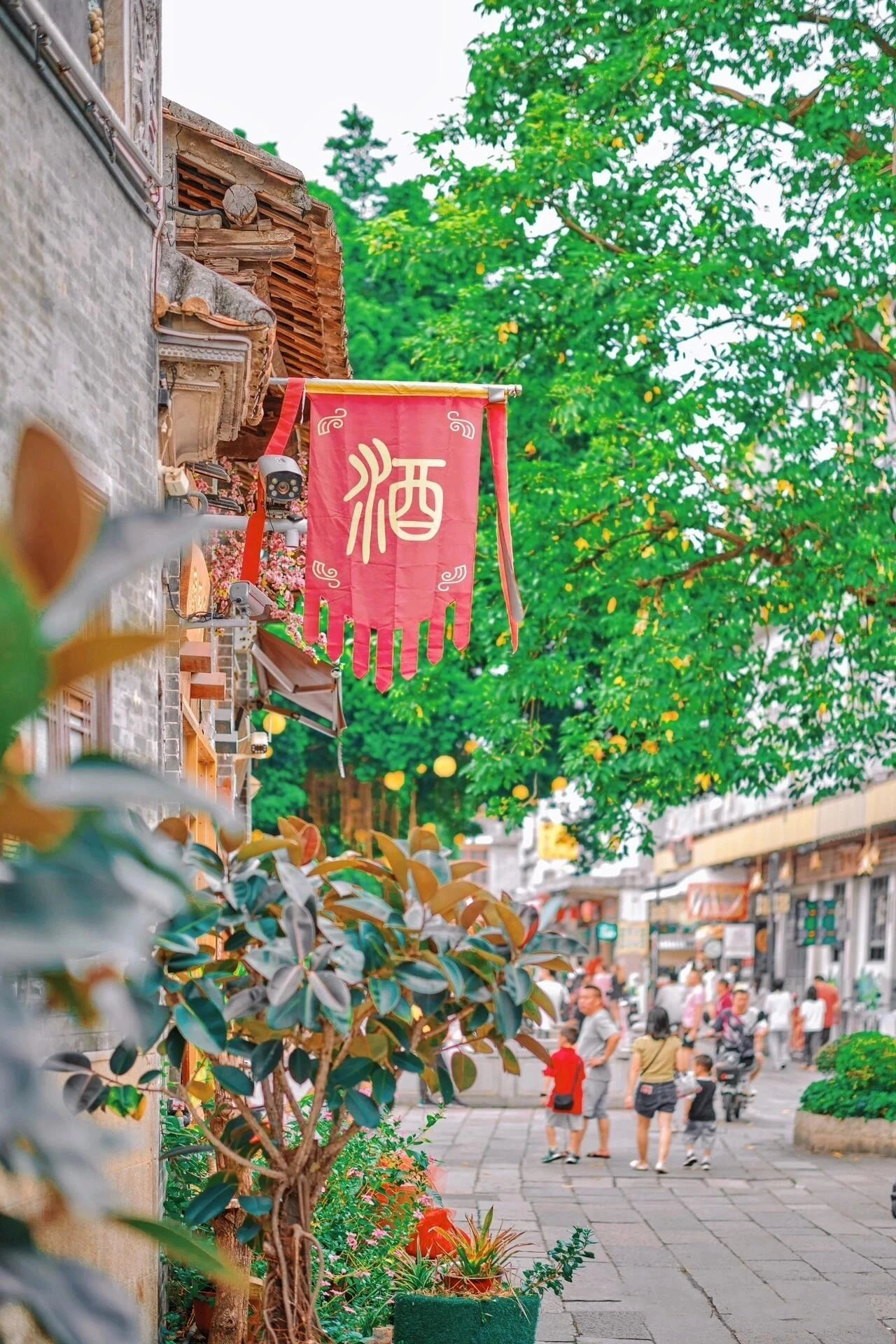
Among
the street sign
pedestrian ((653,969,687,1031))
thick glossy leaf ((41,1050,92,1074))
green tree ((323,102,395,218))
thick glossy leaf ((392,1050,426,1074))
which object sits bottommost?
pedestrian ((653,969,687,1031))

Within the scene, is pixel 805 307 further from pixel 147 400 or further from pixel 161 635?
pixel 161 635

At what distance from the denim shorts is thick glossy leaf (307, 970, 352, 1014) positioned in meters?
10.9

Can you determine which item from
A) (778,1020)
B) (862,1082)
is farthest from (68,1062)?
(778,1020)

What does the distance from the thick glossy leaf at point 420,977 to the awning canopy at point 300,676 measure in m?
7.48

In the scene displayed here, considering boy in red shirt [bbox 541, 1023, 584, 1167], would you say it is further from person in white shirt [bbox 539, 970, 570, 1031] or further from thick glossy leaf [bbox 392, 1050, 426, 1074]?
thick glossy leaf [bbox 392, 1050, 426, 1074]

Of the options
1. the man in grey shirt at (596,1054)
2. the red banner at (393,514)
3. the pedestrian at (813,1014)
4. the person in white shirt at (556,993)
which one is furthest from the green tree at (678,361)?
the pedestrian at (813,1014)

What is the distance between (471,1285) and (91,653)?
5.31 meters

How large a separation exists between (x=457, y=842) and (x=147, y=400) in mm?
20736

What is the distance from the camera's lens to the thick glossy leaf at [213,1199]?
4938 mm

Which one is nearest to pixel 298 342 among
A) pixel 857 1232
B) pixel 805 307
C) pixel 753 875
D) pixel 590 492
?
pixel 590 492

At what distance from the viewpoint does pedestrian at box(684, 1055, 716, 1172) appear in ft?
50.2

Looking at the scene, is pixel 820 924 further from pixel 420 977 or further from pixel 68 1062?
pixel 68 1062

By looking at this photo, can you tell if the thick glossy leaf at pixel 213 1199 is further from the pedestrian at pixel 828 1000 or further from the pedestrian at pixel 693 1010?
the pedestrian at pixel 828 1000

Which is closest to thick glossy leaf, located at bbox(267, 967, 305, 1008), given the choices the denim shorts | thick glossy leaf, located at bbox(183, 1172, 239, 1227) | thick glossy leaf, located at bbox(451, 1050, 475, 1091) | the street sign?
thick glossy leaf, located at bbox(183, 1172, 239, 1227)
